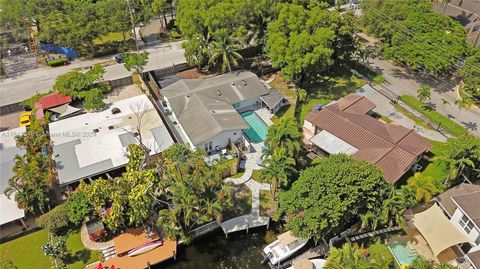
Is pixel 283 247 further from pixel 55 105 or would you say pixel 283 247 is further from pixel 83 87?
pixel 55 105

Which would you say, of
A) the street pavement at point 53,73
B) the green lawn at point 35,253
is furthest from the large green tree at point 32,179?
the street pavement at point 53,73

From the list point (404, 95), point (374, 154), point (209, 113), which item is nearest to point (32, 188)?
point (209, 113)

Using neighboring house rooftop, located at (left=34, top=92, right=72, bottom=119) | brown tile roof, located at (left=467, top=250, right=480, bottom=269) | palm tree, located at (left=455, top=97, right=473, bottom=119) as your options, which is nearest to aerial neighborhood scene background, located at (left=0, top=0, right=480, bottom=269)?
brown tile roof, located at (left=467, top=250, right=480, bottom=269)

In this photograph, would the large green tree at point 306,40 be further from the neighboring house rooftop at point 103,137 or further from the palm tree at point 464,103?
the neighboring house rooftop at point 103,137

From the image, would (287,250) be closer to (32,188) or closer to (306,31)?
(32,188)

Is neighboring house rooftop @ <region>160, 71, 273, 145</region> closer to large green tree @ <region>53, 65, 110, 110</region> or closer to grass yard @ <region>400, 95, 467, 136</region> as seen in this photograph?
large green tree @ <region>53, 65, 110, 110</region>

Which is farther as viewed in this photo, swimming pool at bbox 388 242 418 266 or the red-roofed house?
the red-roofed house
